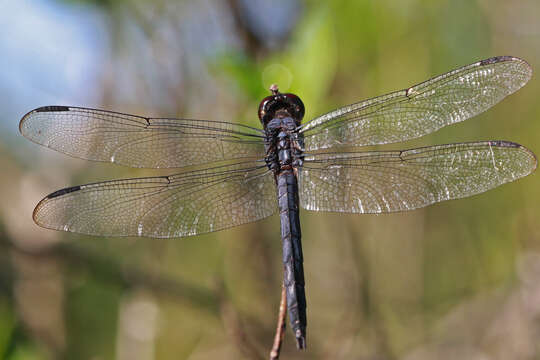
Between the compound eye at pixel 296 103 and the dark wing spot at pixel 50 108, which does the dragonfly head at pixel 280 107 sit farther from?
the dark wing spot at pixel 50 108

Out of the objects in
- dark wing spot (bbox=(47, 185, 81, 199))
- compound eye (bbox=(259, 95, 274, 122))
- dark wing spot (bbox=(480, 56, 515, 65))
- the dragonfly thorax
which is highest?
dark wing spot (bbox=(480, 56, 515, 65))

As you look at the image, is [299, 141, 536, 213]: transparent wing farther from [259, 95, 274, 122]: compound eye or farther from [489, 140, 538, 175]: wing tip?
[259, 95, 274, 122]: compound eye

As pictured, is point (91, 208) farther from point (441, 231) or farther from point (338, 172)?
point (441, 231)

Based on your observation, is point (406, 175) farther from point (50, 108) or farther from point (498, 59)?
point (50, 108)

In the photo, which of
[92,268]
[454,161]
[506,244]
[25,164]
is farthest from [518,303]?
[25,164]

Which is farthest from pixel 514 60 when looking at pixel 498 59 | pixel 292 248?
pixel 292 248

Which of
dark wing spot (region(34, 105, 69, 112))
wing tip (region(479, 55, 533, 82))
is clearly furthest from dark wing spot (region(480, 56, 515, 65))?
dark wing spot (region(34, 105, 69, 112))
